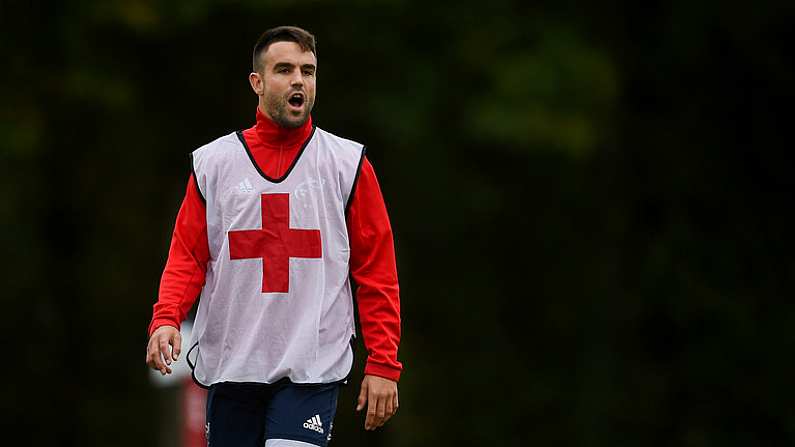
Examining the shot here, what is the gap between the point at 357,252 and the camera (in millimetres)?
6383

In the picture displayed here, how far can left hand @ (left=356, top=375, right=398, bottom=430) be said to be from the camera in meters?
6.17

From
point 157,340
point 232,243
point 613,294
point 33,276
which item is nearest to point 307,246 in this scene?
point 232,243

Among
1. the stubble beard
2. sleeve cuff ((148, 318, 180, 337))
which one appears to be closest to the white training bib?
the stubble beard

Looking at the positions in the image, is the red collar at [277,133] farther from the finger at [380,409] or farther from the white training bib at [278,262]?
the finger at [380,409]

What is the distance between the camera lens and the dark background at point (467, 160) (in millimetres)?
17234

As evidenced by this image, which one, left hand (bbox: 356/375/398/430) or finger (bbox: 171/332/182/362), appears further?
left hand (bbox: 356/375/398/430)

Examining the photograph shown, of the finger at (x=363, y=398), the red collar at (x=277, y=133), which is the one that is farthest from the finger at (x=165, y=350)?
the red collar at (x=277, y=133)

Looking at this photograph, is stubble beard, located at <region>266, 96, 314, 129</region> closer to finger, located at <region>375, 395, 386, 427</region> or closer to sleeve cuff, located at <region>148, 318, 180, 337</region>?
sleeve cuff, located at <region>148, 318, 180, 337</region>

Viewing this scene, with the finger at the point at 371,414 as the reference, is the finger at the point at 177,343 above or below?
above

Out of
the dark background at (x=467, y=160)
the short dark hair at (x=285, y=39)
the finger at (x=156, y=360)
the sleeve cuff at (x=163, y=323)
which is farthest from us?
the dark background at (x=467, y=160)

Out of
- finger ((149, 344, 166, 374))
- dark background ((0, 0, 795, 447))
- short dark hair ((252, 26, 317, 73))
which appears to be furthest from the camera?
dark background ((0, 0, 795, 447))

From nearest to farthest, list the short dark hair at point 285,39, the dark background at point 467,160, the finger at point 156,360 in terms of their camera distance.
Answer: the finger at point 156,360 < the short dark hair at point 285,39 < the dark background at point 467,160

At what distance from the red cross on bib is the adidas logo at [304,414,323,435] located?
49 cm

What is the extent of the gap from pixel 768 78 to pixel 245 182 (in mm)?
11920
